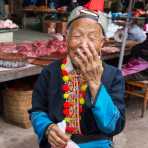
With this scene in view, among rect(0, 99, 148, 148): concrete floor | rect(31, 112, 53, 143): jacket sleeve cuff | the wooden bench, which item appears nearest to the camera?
rect(31, 112, 53, 143): jacket sleeve cuff

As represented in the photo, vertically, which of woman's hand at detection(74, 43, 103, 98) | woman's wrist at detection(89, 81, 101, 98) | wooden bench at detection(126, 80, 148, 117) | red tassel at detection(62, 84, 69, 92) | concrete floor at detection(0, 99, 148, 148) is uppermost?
woman's hand at detection(74, 43, 103, 98)

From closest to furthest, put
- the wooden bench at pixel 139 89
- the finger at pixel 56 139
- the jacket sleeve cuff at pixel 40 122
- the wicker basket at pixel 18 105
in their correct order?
the finger at pixel 56 139
the jacket sleeve cuff at pixel 40 122
the wicker basket at pixel 18 105
the wooden bench at pixel 139 89

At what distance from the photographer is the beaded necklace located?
6.38ft

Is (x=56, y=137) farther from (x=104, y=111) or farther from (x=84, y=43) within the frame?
(x=84, y=43)

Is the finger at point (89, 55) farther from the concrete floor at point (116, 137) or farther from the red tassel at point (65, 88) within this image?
the concrete floor at point (116, 137)

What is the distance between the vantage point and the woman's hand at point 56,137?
1840 millimetres

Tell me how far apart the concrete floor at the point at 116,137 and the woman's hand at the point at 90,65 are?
2.57 meters

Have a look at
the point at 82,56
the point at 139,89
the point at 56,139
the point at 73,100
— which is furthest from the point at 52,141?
the point at 139,89

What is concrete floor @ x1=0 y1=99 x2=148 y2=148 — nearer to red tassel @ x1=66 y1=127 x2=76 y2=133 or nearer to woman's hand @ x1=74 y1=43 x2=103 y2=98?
red tassel @ x1=66 y1=127 x2=76 y2=133

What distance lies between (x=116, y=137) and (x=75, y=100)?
8.79ft

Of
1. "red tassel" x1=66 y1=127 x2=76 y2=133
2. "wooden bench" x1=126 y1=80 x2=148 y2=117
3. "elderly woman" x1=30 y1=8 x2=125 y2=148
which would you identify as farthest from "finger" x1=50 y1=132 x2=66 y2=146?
"wooden bench" x1=126 y1=80 x2=148 y2=117

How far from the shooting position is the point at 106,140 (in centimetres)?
198

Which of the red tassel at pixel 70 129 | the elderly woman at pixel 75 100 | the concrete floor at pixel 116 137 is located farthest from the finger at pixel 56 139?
the concrete floor at pixel 116 137

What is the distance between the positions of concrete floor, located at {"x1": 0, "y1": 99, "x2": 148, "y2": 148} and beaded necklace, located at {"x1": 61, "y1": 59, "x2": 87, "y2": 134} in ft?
7.56
